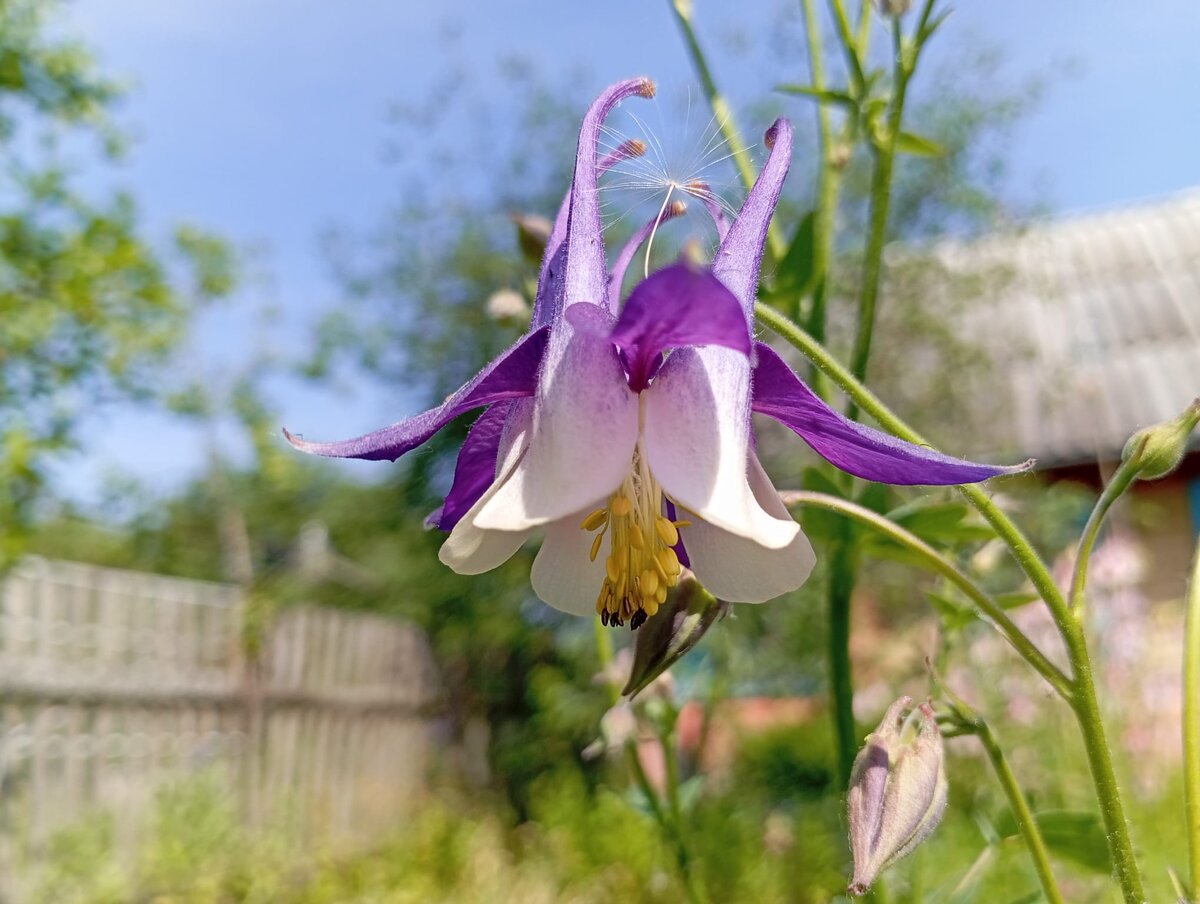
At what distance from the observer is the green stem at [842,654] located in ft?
3.72

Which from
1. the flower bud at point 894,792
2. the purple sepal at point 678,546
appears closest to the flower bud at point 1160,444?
the flower bud at point 894,792

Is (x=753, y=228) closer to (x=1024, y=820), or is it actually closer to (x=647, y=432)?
(x=647, y=432)

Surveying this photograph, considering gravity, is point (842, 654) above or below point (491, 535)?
below

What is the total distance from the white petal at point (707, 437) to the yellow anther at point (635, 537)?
81mm

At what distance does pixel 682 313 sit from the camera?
708mm

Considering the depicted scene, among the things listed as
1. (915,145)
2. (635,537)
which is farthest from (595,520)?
(915,145)

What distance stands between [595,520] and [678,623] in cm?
13

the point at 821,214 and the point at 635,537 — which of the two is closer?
the point at 635,537

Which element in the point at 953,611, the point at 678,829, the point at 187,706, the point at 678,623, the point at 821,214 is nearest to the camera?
the point at 678,623

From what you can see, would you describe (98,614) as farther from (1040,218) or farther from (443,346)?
(1040,218)

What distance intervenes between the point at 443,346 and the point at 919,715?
805 cm

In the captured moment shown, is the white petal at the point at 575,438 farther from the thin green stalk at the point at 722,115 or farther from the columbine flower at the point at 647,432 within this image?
the thin green stalk at the point at 722,115

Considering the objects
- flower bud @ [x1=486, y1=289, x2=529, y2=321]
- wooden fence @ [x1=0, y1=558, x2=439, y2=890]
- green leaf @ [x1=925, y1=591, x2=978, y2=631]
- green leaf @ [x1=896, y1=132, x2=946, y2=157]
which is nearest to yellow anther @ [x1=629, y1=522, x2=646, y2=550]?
green leaf @ [x1=925, y1=591, x2=978, y2=631]

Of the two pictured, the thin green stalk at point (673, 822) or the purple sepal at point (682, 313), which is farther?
the thin green stalk at point (673, 822)
